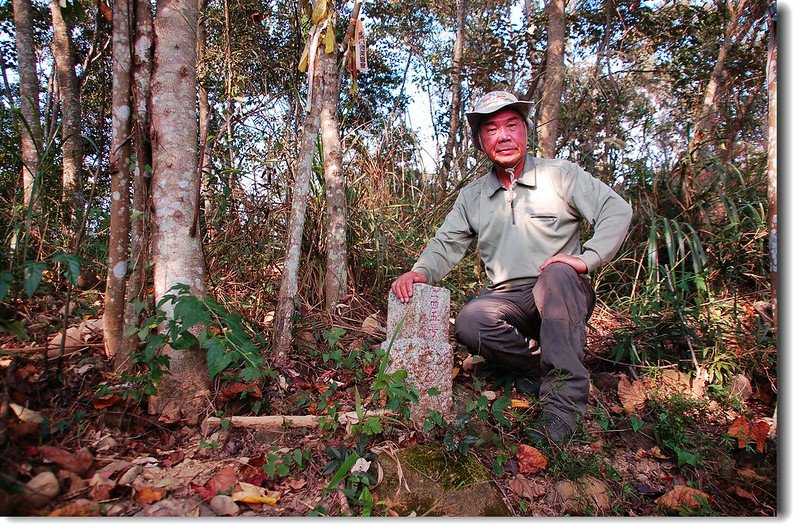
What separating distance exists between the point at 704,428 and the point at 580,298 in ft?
3.57

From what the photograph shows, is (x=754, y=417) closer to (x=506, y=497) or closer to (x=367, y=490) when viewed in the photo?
(x=506, y=497)

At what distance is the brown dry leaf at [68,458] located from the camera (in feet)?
4.80

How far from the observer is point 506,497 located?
1823 millimetres

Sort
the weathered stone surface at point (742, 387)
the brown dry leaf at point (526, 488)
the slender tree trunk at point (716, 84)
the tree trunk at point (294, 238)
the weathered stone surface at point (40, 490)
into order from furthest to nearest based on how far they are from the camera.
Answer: the slender tree trunk at point (716, 84)
the weathered stone surface at point (742, 387)
the tree trunk at point (294, 238)
the brown dry leaf at point (526, 488)
the weathered stone surface at point (40, 490)

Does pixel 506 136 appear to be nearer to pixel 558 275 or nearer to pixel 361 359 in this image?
pixel 558 275

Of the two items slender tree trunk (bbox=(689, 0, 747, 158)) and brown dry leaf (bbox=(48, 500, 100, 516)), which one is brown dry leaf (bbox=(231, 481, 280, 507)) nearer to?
brown dry leaf (bbox=(48, 500, 100, 516))

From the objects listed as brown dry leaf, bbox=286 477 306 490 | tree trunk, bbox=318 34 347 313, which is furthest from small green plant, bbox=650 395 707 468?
tree trunk, bbox=318 34 347 313

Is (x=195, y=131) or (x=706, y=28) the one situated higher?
(x=706, y=28)

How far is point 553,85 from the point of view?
16.6 feet

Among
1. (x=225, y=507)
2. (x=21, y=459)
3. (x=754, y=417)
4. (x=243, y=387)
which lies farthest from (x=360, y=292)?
(x=754, y=417)

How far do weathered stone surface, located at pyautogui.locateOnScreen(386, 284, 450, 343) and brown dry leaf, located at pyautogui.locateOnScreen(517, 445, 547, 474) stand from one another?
1.90 ft

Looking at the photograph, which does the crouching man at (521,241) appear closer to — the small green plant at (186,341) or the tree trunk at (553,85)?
the small green plant at (186,341)

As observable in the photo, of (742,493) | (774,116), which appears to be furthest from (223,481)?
(774,116)

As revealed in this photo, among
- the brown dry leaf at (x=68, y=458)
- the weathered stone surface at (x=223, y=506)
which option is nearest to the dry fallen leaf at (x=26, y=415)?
the brown dry leaf at (x=68, y=458)
